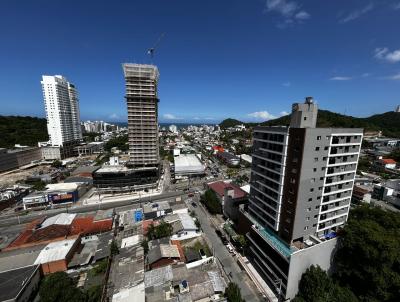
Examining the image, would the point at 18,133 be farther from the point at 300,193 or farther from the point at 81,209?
the point at 300,193

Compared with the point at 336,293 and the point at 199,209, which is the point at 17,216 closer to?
the point at 199,209

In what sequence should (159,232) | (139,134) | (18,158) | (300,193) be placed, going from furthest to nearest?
(18,158)
(139,134)
(159,232)
(300,193)

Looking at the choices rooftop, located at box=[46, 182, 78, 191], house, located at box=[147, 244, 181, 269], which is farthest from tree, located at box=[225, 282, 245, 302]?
rooftop, located at box=[46, 182, 78, 191]

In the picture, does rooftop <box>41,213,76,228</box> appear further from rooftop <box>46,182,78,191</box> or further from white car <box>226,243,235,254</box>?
white car <box>226,243,235,254</box>

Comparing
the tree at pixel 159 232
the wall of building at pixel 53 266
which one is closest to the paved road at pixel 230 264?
the tree at pixel 159 232

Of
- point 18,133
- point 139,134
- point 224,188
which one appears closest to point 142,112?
point 139,134

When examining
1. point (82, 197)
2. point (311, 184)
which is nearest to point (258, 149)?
point (311, 184)

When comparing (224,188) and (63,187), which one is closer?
(224,188)
